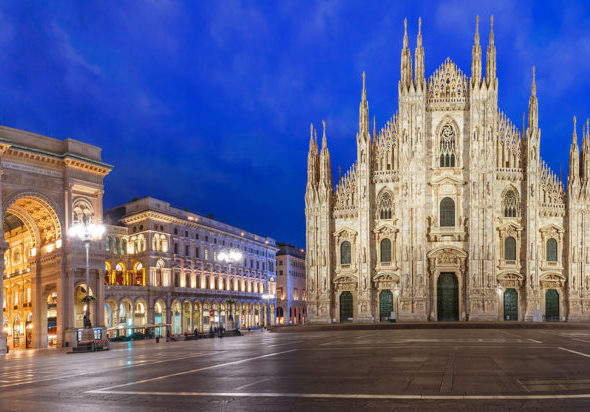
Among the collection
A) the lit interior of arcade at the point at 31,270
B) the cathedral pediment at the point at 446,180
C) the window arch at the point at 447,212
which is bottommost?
the lit interior of arcade at the point at 31,270

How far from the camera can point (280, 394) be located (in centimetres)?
1123

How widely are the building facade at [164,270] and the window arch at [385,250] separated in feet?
59.5

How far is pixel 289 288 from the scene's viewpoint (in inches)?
5032

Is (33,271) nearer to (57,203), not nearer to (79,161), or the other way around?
(57,203)

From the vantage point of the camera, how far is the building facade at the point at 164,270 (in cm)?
7374

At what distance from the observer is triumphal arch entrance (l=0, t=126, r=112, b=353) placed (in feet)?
144

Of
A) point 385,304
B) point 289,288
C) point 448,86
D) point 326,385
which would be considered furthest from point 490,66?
point 289,288

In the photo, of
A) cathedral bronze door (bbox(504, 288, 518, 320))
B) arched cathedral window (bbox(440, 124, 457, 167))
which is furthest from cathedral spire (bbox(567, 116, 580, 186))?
cathedral bronze door (bbox(504, 288, 518, 320))

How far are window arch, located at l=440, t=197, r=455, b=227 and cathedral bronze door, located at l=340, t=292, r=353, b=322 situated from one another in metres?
12.2

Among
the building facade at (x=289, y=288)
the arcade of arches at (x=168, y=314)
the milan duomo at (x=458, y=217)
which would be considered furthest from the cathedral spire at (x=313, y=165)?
the building facade at (x=289, y=288)

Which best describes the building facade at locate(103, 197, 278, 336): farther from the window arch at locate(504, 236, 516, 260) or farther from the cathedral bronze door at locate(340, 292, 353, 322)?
the window arch at locate(504, 236, 516, 260)

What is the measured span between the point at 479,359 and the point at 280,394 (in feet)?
29.3

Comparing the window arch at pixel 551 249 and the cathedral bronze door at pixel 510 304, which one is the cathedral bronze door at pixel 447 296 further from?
the window arch at pixel 551 249

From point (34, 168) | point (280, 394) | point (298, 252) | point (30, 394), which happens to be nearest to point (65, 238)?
point (34, 168)
